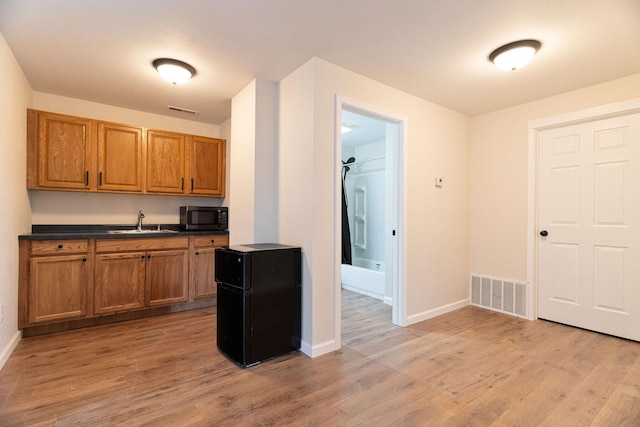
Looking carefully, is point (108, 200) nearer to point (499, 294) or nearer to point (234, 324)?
point (234, 324)

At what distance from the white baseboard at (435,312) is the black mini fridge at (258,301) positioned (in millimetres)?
1323

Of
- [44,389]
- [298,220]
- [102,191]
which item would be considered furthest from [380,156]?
[44,389]

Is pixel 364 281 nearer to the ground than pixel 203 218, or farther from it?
nearer to the ground

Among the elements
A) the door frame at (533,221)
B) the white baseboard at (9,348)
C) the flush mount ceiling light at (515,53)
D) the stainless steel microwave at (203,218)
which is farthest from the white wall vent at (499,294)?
the white baseboard at (9,348)

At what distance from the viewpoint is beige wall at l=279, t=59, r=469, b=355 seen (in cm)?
257

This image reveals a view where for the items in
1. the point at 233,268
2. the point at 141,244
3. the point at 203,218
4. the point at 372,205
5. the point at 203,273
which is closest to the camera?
the point at 233,268

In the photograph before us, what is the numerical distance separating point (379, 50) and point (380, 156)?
3.22m

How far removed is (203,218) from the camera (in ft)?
13.0

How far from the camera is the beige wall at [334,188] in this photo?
8.43ft

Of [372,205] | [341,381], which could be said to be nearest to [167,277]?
[341,381]

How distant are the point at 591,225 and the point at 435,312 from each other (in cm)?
175

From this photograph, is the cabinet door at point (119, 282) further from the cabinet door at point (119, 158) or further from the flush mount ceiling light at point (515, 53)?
the flush mount ceiling light at point (515, 53)

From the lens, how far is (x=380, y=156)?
560 centimetres

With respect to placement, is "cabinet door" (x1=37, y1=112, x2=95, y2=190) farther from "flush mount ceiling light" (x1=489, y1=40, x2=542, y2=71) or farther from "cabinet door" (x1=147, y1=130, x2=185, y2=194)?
"flush mount ceiling light" (x1=489, y1=40, x2=542, y2=71)
